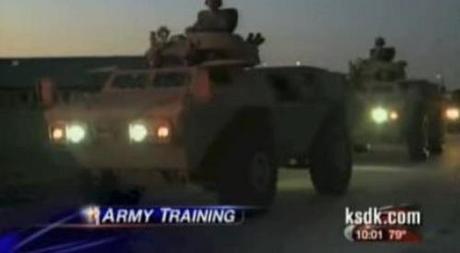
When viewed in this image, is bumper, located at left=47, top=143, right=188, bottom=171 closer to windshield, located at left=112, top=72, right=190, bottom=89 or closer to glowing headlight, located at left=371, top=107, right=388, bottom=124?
windshield, located at left=112, top=72, right=190, bottom=89

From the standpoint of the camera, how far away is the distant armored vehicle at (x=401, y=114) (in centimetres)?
1719

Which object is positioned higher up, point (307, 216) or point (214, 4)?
point (214, 4)

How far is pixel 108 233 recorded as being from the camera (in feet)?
27.5

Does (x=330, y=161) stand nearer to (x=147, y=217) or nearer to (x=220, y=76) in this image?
(x=220, y=76)

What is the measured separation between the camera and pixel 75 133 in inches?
412

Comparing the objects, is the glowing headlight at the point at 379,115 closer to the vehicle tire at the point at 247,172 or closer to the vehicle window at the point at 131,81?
the vehicle tire at the point at 247,172

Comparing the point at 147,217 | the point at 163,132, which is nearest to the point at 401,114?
the point at 163,132

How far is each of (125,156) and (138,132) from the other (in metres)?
0.27

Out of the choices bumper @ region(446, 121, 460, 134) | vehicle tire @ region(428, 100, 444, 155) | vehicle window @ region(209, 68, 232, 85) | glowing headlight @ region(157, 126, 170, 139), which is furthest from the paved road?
bumper @ region(446, 121, 460, 134)

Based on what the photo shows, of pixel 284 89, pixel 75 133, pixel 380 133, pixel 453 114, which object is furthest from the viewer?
pixel 453 114

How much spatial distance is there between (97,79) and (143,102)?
590 millimetres

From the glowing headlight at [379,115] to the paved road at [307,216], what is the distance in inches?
79.8

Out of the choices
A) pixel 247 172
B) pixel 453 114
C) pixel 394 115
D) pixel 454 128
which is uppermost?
pixel 394 115

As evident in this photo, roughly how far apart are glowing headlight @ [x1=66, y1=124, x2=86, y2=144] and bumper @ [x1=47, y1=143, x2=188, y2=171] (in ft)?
0.25
